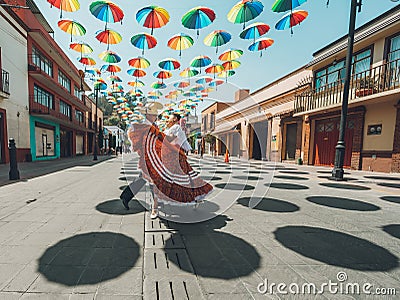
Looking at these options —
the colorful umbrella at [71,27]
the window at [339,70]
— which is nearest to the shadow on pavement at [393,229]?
the window at [339,70]

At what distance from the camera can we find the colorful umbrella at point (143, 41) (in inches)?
379

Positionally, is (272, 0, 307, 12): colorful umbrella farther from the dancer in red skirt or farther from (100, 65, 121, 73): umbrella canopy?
(100, 65, 121, 73): umbrella canopy

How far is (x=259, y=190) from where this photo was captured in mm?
6156

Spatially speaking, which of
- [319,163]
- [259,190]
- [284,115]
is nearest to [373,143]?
[319,163]

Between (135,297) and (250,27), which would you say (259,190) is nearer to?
(135,297)

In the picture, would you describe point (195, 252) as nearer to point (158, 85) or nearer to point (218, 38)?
point (218, 38)

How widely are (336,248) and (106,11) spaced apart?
1053 centimetres

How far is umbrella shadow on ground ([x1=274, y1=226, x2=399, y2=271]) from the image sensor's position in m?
2.22

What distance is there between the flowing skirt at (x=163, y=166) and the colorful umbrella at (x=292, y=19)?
27.3 feet

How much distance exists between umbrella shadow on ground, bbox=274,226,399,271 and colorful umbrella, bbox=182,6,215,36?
27.1 ft

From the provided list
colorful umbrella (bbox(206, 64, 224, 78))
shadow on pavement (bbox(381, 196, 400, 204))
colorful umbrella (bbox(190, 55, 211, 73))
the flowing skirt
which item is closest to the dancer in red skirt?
the flowing skirt

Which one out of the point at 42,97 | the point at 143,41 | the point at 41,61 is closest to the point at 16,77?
the point at 42,97

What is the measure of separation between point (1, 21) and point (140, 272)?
1722 cm

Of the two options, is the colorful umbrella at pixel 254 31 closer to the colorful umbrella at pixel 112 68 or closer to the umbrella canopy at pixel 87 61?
the colorful umbrella at pixel 112 68
